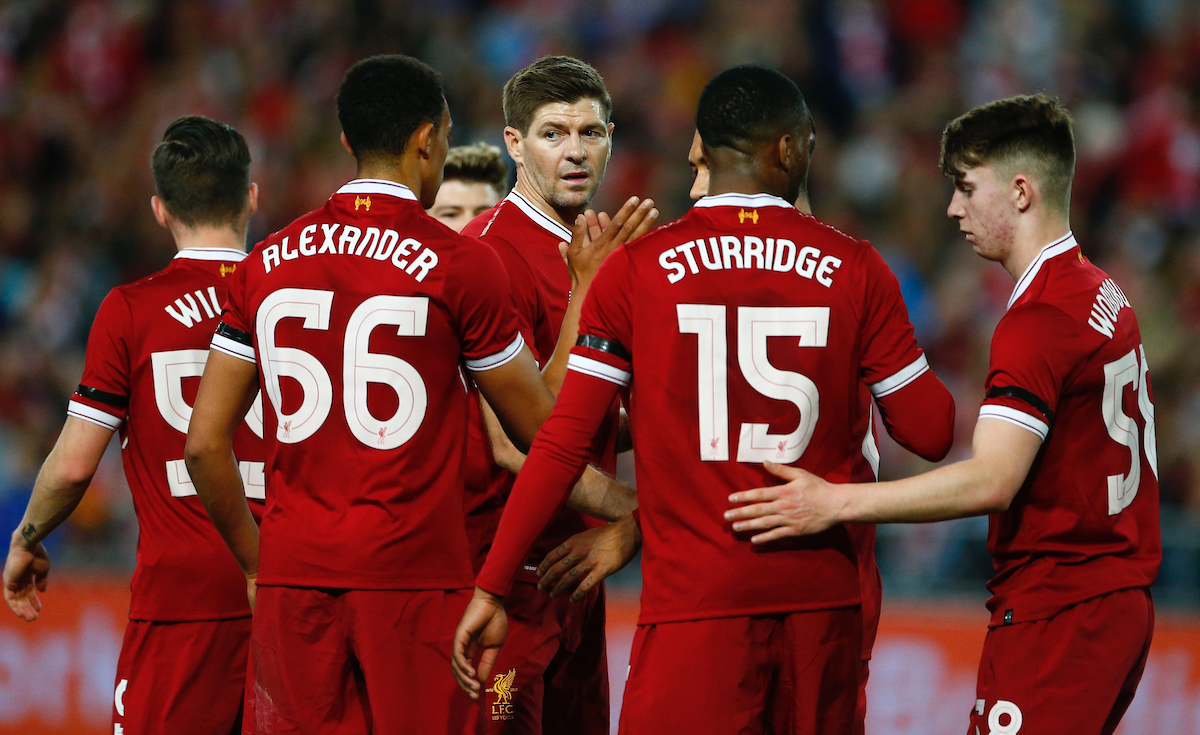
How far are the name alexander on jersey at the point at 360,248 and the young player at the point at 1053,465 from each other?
128 cm

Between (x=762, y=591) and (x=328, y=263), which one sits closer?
(x=762, y=591)

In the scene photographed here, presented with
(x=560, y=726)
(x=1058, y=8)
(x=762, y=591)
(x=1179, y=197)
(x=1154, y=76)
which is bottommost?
(x=560, y=726)

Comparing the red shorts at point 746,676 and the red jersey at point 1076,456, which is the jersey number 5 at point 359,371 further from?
the red jersey at point 1076,456

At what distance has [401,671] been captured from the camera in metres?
3.74

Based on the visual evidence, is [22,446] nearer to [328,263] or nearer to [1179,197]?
[328,263]

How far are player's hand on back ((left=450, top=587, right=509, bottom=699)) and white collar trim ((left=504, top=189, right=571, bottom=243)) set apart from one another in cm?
174

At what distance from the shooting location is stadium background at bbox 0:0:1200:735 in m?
7.84

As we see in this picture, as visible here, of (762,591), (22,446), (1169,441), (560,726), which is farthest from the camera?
(22,446)

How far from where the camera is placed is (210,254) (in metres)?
4.86

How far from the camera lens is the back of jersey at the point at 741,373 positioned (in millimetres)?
3561

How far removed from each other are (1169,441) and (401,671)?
21.8 ft

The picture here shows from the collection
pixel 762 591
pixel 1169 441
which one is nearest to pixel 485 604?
pixel 762 591

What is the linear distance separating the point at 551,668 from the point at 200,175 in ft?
7.31

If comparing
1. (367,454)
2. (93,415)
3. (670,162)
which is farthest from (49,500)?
(670,162)
